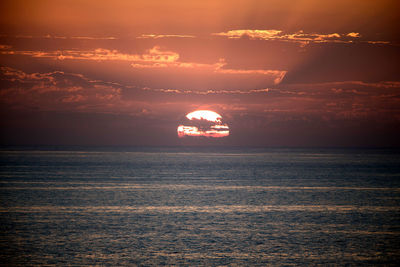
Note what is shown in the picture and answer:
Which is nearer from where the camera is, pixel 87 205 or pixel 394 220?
pixel 394 220

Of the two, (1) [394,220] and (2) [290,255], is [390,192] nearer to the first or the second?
(1) [394,220]

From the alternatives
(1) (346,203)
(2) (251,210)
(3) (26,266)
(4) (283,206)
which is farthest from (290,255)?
(1) (346,203)

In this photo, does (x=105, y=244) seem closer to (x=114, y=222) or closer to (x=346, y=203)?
(x=114, y=222)

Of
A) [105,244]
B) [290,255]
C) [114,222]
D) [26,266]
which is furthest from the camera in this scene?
[114,222]


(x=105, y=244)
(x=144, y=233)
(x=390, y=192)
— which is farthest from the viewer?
(x=390, y=192)

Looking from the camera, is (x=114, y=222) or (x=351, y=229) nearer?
(x=351, y=229)

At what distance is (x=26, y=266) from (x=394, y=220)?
7253 millimetres

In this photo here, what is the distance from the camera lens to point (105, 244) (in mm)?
7711

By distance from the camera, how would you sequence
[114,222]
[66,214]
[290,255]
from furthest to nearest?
[66,214]
[114,222]
[290,255]

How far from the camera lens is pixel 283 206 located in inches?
490

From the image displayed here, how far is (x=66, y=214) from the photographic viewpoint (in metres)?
10.8

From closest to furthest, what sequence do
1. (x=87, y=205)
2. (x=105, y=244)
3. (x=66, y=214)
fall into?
(x=105, y=244) → (x=66, y=214) → (x=87, y=205)

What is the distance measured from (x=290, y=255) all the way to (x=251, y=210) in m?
4.53

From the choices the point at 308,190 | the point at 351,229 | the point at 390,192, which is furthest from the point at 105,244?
the point at 390,192
